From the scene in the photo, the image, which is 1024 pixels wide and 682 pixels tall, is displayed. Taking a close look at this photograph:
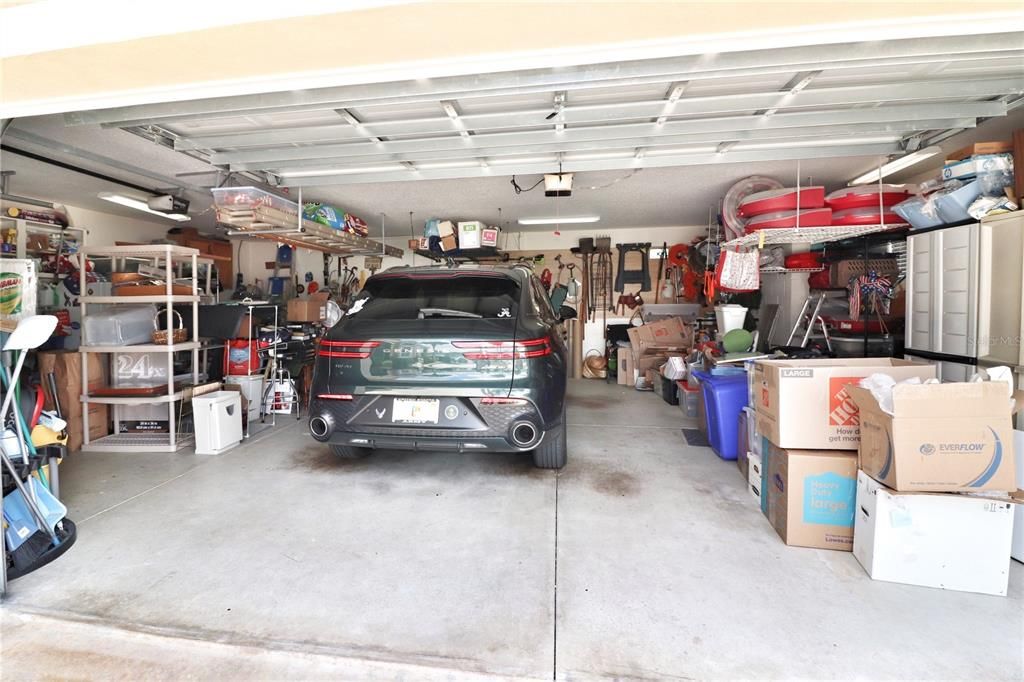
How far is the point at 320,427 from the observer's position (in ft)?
9.42

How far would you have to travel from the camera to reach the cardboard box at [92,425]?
A: 390 cm

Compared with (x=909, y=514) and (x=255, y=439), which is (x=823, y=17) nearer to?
(x=909, y=514)

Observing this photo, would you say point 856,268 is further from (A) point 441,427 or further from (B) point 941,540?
(A) point 441,427

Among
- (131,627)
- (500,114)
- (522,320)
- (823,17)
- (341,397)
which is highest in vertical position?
(500,114)

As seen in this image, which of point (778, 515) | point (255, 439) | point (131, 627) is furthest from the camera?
point (255, 439)

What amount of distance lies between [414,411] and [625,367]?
5331 millimetres

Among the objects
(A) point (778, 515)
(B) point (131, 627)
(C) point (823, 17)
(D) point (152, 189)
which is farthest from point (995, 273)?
(D) point (152, 189)

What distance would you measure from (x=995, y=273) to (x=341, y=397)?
4.05 meters

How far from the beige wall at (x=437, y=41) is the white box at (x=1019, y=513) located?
191 cm

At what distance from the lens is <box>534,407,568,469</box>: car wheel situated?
3.27m

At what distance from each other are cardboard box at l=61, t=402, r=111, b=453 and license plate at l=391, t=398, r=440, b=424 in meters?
3.30

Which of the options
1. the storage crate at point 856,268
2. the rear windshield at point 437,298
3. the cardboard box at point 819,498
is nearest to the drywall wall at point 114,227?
the rear windshield at point 437,298

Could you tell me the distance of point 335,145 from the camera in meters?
3.49

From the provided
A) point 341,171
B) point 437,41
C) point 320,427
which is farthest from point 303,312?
point 437,41
